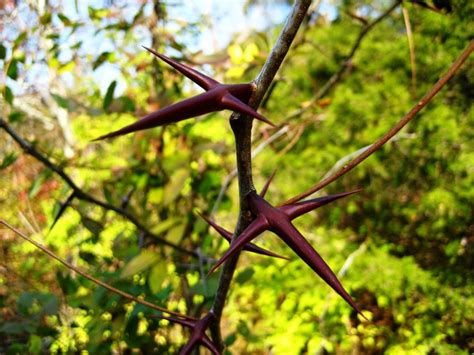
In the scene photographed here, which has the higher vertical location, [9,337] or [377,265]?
[377,265]

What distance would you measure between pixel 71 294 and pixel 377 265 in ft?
4.20

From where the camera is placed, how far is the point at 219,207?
40.4 inches

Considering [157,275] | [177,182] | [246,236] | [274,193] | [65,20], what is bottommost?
[246,236]

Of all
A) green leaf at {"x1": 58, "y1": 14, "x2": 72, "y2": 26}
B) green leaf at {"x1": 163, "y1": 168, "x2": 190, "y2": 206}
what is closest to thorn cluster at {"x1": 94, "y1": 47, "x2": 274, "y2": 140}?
green leaf at {"x1": 163, "y1": 168, "x2": 190, "y2": 206}

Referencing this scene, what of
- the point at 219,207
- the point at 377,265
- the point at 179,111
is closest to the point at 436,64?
the point at 377,265

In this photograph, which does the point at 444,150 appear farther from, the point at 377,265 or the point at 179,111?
the point at 179,111

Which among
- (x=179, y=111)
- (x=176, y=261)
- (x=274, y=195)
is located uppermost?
(x=274, y=195)

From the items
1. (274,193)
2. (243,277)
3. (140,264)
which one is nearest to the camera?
(140,264)

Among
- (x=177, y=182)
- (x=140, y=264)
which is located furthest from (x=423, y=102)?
(x=177, y=182)

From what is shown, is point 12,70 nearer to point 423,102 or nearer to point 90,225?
point 90,225

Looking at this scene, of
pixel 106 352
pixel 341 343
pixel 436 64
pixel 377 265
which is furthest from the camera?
pixel 341 343

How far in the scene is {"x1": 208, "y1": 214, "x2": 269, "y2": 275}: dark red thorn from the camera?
203 mm

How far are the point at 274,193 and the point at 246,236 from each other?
1.80m

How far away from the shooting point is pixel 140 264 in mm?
673
